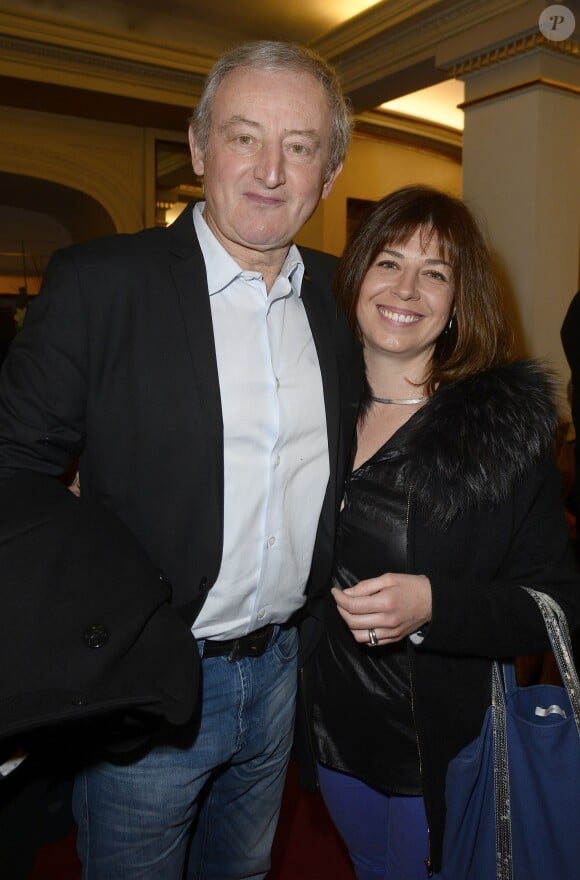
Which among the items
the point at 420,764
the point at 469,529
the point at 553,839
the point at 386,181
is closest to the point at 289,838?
the point at 420,764

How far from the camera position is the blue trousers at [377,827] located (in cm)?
140

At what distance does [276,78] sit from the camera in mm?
1328

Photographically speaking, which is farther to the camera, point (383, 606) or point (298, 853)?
point (298, 853)

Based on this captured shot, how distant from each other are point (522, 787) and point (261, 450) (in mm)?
745

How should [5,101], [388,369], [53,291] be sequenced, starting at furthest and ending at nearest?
[5,101] < [388,369] < [53,291]

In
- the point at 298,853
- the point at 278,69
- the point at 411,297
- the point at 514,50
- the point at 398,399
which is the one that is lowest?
the point at 298,853

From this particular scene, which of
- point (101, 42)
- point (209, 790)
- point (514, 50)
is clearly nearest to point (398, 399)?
point (209, 790)

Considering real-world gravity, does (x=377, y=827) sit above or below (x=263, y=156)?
below

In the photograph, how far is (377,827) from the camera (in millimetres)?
1496

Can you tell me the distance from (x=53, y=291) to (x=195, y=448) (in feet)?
1.16

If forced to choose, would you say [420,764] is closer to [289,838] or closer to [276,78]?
[289,838]

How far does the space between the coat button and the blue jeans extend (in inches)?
16.0

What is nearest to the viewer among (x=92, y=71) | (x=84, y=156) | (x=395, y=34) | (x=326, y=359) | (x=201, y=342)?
(x=201, y=342)

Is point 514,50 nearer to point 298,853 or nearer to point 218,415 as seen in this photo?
point 218,415
